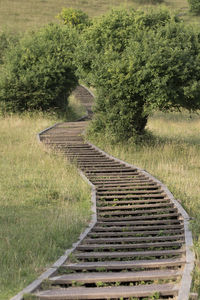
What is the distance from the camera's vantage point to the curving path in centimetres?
618

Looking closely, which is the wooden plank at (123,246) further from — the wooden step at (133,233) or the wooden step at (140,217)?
the wooden step at (140,217)

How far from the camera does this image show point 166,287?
6.25 metres

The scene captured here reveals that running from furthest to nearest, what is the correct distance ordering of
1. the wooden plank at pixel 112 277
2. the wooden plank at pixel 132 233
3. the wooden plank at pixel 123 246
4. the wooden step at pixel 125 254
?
the wooden plank at pixel 132 233, the wooden plank at pixel 123 246, the wooden step at pixel 125 254, the wooden plank at pixel 112 277

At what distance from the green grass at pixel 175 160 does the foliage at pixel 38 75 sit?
6.09 m

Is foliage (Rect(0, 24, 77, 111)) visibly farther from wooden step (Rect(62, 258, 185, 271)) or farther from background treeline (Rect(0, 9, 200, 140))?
wooden step (Rect(62, 258, 185, 271))

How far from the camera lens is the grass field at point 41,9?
183ft

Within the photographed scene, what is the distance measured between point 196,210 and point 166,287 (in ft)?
15.9

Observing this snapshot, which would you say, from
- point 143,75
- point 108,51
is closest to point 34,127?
point 108,51

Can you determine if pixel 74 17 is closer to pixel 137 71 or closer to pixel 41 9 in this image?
pixel 41 9

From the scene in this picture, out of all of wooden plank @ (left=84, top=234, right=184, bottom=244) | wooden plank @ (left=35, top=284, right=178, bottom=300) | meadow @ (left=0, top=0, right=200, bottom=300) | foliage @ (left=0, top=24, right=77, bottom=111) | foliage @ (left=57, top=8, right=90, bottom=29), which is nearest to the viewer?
wooden plank @ (left=35, top=284, right=178, bottom=300)

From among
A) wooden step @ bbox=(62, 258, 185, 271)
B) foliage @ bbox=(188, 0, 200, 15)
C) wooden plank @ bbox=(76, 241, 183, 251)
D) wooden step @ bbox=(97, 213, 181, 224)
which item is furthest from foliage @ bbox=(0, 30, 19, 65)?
wooden step @ bbox=(62, 258, 185, 271)

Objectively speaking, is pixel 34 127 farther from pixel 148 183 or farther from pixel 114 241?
pixel 114 241

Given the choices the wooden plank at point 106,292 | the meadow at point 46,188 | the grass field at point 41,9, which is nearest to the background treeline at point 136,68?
the meadow at point 46,188

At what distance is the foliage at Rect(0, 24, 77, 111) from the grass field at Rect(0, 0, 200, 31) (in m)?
26.9
